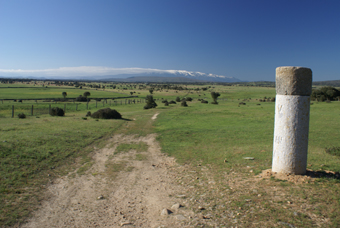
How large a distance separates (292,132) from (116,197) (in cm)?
651

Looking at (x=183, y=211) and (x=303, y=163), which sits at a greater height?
(x=303, y=163)

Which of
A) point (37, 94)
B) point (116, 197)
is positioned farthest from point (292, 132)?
point (37, 94)

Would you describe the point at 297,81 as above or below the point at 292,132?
above

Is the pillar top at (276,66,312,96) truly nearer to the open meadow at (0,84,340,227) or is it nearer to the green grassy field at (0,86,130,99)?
the open meadow at (0,84,340,227)

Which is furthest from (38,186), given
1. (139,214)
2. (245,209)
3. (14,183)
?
(245,209)

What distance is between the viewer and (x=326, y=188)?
6.95m

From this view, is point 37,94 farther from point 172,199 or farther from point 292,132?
point 292,132

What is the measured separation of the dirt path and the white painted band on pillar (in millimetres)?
3877

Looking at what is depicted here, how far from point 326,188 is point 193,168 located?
5.60 meters

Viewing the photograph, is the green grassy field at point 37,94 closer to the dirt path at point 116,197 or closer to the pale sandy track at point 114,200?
the dirt path at point 116,197

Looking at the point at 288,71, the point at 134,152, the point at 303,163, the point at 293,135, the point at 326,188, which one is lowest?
the point at 134,152

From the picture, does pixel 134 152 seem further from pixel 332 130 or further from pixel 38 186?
pixel 332 130

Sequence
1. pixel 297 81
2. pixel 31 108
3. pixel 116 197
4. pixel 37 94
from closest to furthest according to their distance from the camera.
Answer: pixel 297 81, pixel 116 197, pixel 31 108, pixel 37 94

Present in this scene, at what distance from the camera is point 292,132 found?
764cm
